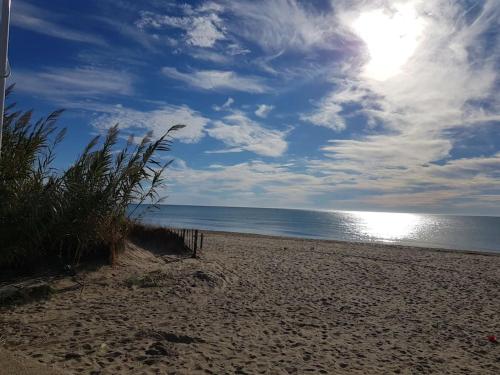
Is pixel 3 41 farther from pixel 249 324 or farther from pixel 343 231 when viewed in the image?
pixel 343 231

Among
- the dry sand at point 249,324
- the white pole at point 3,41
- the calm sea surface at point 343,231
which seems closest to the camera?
the dry sand at point 249,324

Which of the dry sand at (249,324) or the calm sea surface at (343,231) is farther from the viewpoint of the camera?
the calm sea surface at (343,231)

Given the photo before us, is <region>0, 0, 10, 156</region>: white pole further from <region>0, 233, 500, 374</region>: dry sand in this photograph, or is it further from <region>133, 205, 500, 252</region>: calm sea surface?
<region>133, 205, 500, 252</region>: calm sea surface

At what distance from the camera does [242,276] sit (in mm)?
11383

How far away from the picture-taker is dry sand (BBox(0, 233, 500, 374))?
5172mm

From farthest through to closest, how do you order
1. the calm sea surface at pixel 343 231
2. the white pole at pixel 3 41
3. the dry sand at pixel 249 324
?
the calm sea surface at pixel 343 231 < the white pole at pixel 3 41 < the dry sand at pixel 249 324

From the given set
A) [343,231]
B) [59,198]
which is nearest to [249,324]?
[59,198]

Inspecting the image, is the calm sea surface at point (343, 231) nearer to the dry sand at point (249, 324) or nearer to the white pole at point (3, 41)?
the dry sand at point (249, 324)

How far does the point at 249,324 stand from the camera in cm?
696

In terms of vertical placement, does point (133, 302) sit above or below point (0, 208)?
below

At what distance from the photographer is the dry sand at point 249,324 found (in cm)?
517

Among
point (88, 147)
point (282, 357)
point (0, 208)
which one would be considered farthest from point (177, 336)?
point (88, 147)

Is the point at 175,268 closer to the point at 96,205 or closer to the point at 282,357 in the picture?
the point at 96,205

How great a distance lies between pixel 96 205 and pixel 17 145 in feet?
7.95
